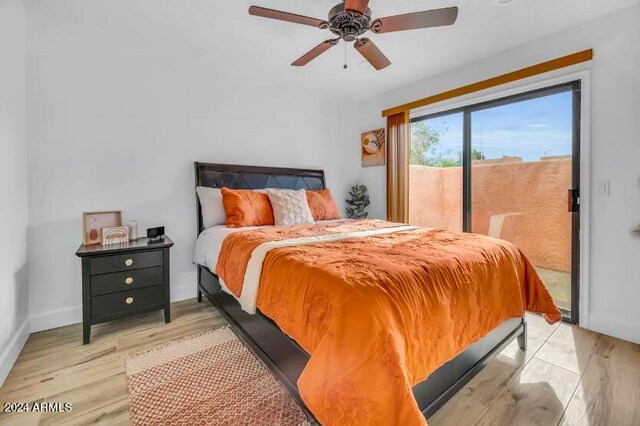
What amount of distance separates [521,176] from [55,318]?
175 inches

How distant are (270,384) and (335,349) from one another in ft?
2.96

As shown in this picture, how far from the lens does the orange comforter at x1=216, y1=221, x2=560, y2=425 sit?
102cm

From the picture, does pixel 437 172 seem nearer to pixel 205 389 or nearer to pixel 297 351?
pixel 297 351

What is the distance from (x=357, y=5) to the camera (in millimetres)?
1720

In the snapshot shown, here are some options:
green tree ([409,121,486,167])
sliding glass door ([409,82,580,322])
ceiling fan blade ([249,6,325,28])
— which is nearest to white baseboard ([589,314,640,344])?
sliding glass door ([409,82,580,322])

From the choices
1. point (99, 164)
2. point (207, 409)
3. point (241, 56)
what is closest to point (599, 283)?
point (207, 409)

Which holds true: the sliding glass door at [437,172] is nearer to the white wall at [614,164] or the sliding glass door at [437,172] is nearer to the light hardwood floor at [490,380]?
the white wall at [614,164]

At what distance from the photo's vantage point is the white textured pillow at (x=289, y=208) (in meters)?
2.96

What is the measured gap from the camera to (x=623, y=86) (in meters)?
2.25

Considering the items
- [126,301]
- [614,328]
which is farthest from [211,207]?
[614,328]

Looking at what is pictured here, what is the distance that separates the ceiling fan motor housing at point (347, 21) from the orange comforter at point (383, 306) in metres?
1.42

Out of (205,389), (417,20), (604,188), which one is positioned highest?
(417,20)

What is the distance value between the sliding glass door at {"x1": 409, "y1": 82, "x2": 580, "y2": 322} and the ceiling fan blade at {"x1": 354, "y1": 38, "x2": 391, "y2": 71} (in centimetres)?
146

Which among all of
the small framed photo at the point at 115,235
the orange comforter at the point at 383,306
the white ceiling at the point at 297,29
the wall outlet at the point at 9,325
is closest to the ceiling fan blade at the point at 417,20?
the white ceiling at the point at 297,29
